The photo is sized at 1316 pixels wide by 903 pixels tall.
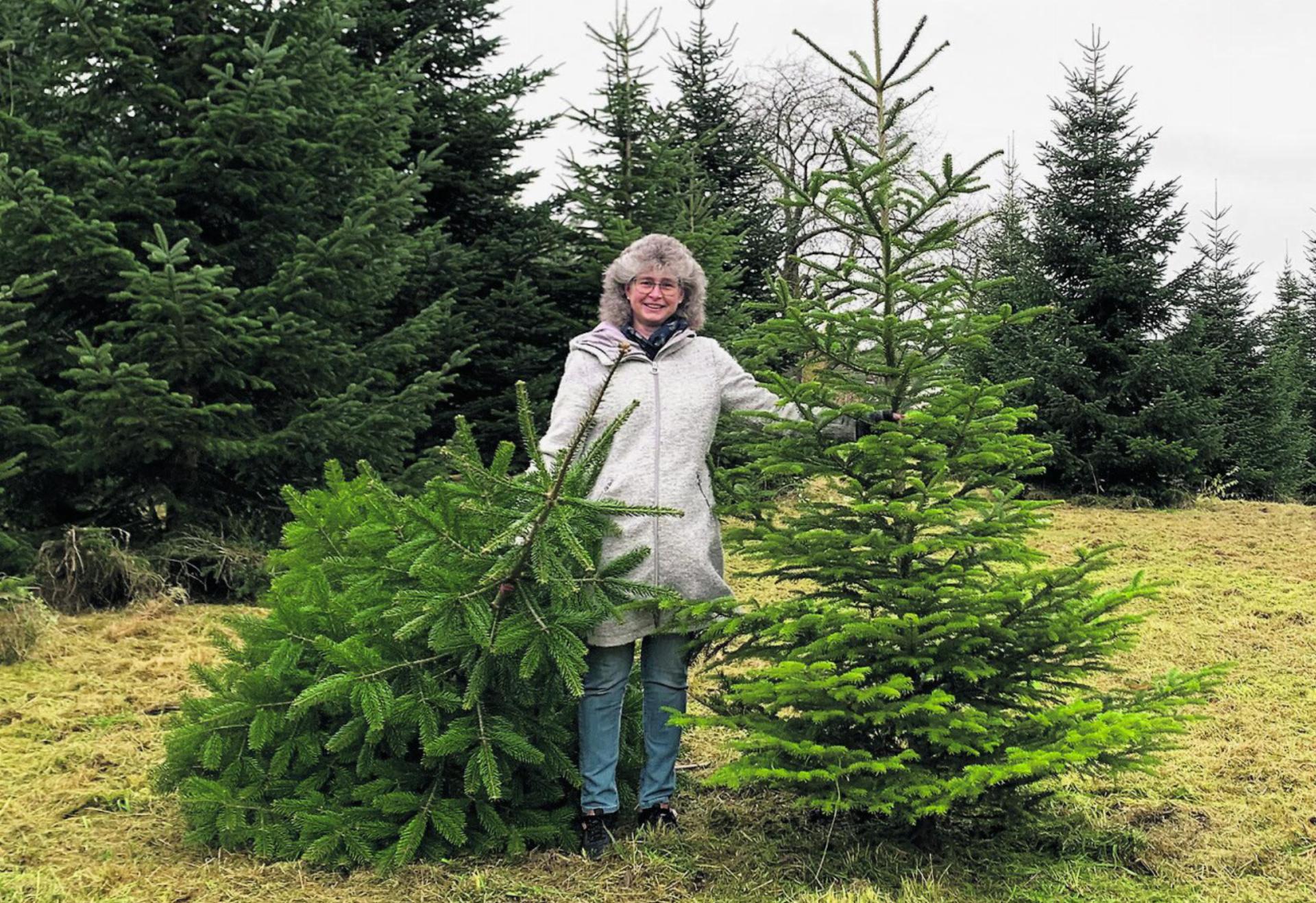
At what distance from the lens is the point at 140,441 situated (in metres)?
7.00

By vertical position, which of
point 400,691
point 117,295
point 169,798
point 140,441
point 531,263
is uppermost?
point 531,263

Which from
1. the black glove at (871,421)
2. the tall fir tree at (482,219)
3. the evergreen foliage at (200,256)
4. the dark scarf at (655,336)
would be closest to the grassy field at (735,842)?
the black glove at (871,421)

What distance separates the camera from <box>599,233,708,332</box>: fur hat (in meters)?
3.71

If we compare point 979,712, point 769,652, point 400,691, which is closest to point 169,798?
point 400,691

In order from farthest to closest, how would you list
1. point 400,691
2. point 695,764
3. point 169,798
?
point 695,764, point 169,798, point 400,691

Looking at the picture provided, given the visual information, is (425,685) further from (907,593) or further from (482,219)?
(482,219)

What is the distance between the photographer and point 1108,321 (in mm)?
13516

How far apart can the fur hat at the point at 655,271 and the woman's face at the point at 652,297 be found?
2cm

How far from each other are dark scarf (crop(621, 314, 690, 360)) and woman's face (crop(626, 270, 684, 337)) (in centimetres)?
4

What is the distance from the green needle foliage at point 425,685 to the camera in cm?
322

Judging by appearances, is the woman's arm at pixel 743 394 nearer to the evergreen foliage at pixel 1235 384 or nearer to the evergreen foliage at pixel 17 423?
the evergreen foliage at pixel 17 423

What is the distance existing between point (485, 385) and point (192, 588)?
358 cm

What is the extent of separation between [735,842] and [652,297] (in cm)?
180

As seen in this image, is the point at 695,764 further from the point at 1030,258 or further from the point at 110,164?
the point at 1030,258
